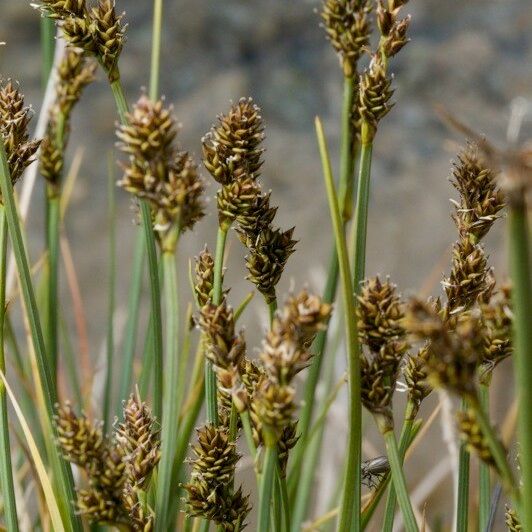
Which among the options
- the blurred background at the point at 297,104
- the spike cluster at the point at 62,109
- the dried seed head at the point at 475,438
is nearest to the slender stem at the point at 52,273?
the spike cluster at the point at 62,109

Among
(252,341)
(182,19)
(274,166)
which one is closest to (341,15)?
(252,341)

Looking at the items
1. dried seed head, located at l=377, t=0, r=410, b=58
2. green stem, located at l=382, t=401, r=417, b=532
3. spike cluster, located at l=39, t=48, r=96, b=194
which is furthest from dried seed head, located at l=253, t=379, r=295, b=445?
spike cluster, located at l=39, t=48, r=96, b=194

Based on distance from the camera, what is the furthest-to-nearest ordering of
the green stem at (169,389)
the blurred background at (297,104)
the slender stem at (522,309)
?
the blurred background at (297,104), the green stem at (169,389), the slender stem at (522,309)

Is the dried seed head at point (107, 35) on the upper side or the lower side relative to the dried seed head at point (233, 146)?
upper

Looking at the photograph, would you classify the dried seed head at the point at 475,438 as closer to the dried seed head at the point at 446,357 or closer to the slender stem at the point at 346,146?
the dried seed head at the point at 446,357

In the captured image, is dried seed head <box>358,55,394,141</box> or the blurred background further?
the blurred background

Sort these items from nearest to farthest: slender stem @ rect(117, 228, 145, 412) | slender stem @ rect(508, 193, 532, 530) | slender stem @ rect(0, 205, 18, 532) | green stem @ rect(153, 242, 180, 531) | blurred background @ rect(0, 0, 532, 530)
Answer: slender stem @ rect(508, 193, 532, 530), green stem @ rect(153, 242, 180, 531), slender stem @ rect(0, 205, 18, 532), slender stem @ rect(117, 228, 145, 412), blurred background @ rect(0, 0, 532, 530)

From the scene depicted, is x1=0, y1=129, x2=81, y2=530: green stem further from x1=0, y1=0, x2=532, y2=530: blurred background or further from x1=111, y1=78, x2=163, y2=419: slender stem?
x1=0, y1=0, x2=532, y2=530: blurred background

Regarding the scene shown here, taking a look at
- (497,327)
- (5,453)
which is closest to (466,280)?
(497,327)
